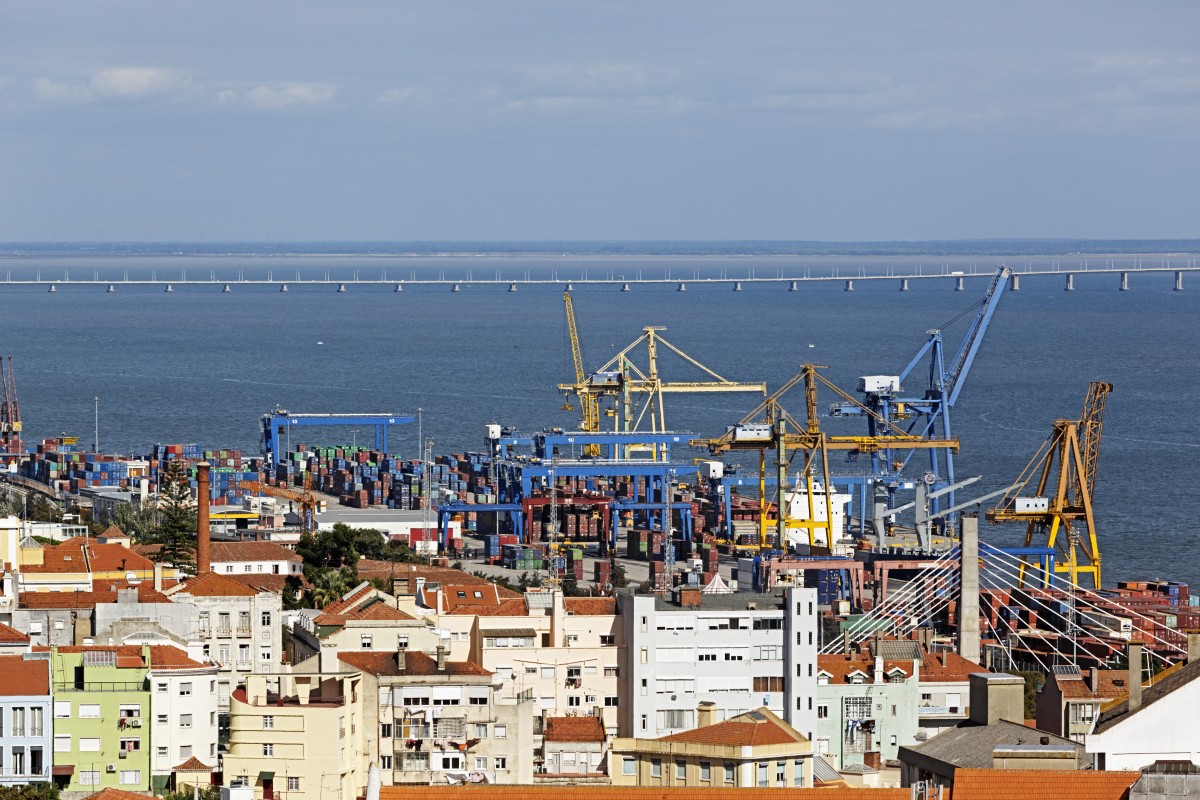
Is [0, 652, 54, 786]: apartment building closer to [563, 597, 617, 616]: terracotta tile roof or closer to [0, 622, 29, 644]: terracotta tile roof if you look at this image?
[0, 622, 29, 644]: terracotta tile roof

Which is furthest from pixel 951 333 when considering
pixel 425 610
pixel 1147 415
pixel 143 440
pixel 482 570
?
pixel 425 610

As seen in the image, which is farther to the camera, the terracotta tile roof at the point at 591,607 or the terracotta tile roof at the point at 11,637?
the terracotta tile roof at the point at 591,607

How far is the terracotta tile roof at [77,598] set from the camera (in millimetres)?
24859

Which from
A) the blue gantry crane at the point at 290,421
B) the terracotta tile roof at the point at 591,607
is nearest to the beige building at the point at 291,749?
the terracotta tile roof at the point at 591,607

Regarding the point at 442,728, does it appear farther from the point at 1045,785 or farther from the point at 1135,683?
the point at 1045,785

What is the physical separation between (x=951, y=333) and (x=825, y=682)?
99902mm

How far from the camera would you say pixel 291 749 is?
55.8ft

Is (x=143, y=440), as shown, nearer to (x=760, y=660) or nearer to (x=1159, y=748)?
(x=760, y=660)

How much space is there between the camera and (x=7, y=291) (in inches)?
7313

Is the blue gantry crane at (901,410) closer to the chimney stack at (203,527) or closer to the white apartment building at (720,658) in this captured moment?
the chimney stack at (203,527)

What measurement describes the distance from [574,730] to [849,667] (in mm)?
4993

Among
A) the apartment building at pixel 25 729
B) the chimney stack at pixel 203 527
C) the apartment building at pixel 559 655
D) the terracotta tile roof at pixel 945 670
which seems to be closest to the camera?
the apartment building at pixel 25 729

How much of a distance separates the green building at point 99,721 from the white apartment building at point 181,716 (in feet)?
0.25

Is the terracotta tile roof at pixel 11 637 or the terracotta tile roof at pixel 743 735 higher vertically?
the terracotta tile roof at pixel 11 637
